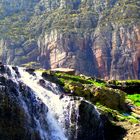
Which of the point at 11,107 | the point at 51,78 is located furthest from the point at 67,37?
the point at 11,107

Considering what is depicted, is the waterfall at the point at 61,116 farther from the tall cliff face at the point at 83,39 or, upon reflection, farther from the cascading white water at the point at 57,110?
the tall cliff face at the point at 83,39

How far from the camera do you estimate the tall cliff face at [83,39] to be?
147m

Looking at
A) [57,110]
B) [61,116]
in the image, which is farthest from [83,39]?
[61,116]

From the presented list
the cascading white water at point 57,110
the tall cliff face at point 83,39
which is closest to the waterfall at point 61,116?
the cascading white water at point 57,110

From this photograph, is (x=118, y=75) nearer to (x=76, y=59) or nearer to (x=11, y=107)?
(x=76, y=59)

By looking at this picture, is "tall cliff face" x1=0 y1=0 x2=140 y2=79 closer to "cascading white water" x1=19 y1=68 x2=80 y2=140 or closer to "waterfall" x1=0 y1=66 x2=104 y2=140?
"cascading white water" x1=19 y1=68 x2=80 y2=140

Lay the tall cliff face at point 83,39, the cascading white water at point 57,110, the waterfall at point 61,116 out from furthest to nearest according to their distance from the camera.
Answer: the tall cliff face at point 83,39, the cascading white water at point 57,110, the waterfall at point 61,116

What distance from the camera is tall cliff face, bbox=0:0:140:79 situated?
147m

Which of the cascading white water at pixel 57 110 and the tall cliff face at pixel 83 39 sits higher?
the tall cliff face at pixel 83 39

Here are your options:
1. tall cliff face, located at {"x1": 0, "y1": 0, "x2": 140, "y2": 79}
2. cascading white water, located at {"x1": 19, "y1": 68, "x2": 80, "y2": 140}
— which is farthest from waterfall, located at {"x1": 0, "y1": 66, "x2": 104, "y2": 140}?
tall cliff face, located at {"x1": 0, "y1": 0, "x2": 140, "y2": 79}

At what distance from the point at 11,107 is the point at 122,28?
389 ft

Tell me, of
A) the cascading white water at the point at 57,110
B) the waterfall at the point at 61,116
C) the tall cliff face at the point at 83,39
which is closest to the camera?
the waterfall at the point at 61,116

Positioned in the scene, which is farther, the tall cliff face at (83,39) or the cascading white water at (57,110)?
the tall cliff face at (83,39)

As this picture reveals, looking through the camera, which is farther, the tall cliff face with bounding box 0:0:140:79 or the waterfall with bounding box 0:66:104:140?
the tall cliff face with bounding box 0:0:140:79
